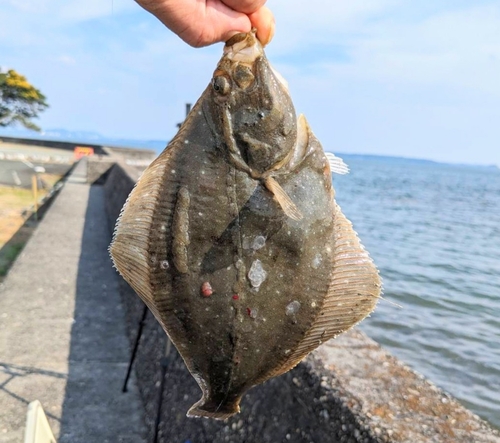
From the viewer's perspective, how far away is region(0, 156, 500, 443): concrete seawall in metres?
2.69

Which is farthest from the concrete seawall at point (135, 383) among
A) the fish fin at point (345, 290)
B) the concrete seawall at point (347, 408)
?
the fish fin at point (345, 290)

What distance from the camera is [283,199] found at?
6.32 feet

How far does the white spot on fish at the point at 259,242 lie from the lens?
1.99 metres

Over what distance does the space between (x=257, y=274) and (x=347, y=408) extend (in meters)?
1.10

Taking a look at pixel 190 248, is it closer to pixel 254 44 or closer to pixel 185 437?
pixel 254 44

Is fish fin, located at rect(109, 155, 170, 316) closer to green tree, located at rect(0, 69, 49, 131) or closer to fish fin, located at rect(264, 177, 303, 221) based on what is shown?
fish fin, located at rect(264, 177, 303, 221)

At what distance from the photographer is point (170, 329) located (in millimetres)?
2098

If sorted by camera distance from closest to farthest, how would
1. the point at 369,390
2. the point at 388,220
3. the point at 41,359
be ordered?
the point at 369,390
the point at 41,359
the point at 388,220

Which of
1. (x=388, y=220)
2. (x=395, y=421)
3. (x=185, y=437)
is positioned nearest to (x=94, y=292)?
(x=185, y=437)

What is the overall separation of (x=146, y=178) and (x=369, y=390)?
5.68 feet

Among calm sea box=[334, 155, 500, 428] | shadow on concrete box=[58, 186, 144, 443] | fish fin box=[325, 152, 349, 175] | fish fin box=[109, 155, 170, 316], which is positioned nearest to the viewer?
fish fin box=[109, 155, 170, 316]

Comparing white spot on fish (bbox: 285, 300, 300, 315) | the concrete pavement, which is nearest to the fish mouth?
white spot on fish (bbox: 285, 300, 300, 315)

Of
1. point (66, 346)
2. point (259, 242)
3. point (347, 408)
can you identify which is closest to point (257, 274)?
point (259, 242)

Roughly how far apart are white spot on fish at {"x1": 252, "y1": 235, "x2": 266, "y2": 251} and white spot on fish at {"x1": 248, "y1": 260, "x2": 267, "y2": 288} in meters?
0.06
